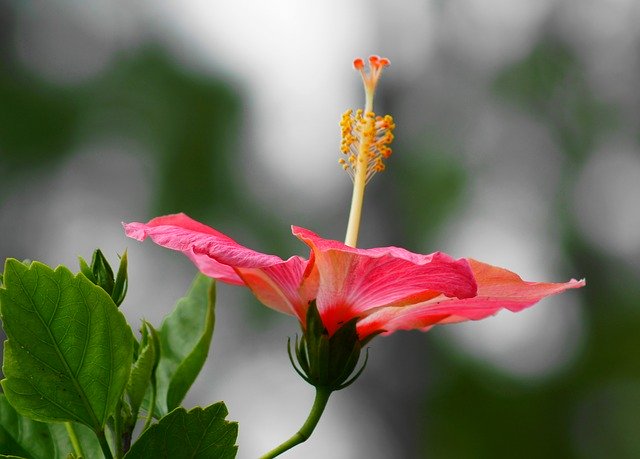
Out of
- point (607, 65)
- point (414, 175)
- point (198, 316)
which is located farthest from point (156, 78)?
point (198, 316)

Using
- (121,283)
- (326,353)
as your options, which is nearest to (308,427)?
(326,353)

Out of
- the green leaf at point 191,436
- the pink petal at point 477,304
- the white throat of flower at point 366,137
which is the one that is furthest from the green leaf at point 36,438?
the white throat of flower at point 366,137

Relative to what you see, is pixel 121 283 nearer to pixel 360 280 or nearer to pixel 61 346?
pixel 61 346

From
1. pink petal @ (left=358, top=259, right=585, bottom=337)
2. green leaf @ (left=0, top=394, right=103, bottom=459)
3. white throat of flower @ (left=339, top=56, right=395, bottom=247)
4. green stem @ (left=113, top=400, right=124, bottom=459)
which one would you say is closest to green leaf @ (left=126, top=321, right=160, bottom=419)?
green stem @ (left=113, top=400, right=124, bottom=459)

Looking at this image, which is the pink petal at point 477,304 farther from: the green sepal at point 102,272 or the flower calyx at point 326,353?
the green sepal at point 102,272

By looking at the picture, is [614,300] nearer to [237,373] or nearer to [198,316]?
[237,373]

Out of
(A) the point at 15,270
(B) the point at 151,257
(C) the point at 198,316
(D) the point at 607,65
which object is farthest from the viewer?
(D) the point at 607,65

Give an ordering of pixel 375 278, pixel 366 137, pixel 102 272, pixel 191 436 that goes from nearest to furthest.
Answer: pixel 191 436 → pixel 102 272 → pixel 375 278 → pixel 366 137
